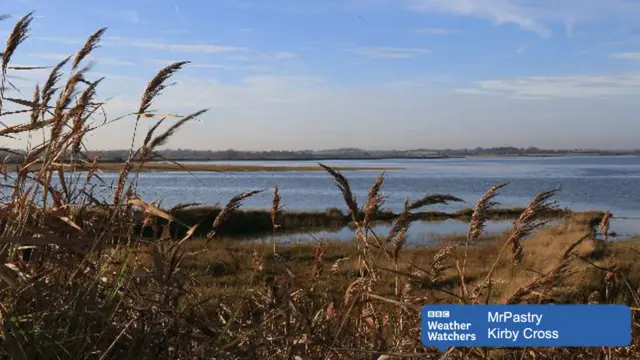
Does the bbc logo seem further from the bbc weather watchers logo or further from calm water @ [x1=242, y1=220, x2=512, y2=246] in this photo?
calm water @ [x1=242, y1=220, x2=512, y2=246]

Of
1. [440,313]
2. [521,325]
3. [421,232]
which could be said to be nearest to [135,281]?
[440,313]

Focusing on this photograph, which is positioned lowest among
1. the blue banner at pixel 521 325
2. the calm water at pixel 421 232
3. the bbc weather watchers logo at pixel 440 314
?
the calm water at pixel 421 232

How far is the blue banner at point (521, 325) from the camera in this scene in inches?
119

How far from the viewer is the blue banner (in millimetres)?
3029

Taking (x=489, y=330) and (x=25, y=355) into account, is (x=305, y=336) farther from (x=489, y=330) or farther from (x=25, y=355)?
(x=25, y=355)

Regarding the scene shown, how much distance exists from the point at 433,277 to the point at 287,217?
3243 centimetres

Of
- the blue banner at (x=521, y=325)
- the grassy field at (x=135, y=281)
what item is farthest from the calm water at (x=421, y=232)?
the grassy field at (x=135, y=281)

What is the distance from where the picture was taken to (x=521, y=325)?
315cm

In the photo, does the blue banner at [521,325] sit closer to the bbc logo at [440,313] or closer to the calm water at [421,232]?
the bbc logo at [440,313]

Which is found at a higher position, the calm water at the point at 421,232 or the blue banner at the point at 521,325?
the blue banner at the point at 521,325

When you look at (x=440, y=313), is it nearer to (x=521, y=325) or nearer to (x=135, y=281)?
(x=521, y=325)

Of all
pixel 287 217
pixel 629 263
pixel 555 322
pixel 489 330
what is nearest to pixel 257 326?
Answer: pixel 489 330

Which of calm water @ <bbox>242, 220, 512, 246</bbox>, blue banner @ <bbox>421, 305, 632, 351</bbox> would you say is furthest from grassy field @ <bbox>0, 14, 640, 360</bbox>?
calm water @ <bbox>242, 220, 512, 246</bbox>

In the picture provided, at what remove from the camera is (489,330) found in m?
3.02
